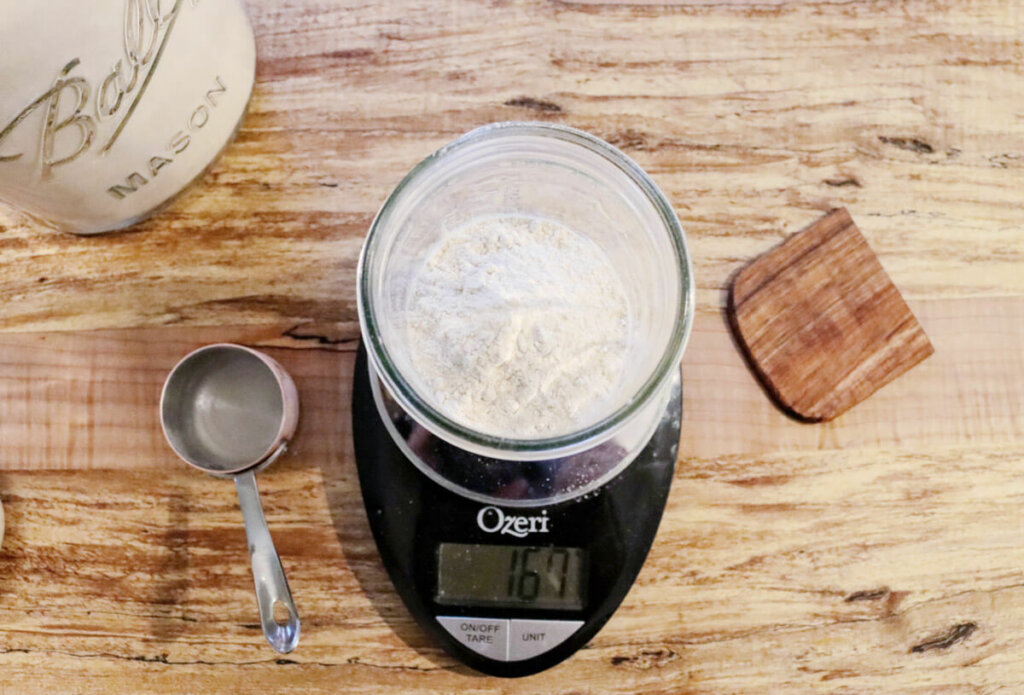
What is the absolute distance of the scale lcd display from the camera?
2.45 ft

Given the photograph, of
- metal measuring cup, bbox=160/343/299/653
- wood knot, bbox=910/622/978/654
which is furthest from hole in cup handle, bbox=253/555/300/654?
wood knot, bbox=910/622/978/654

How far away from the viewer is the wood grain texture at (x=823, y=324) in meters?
0.79

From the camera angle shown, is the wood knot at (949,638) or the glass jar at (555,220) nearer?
the glass jar at (555,220)

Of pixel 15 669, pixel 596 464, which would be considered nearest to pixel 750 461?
pixel 596 464

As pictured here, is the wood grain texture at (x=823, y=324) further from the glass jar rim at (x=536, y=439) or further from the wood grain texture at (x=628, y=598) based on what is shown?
the glass jar rim at (x=536, y=439)

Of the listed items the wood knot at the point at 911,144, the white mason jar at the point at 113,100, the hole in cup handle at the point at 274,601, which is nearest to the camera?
the white mason jar at the point at 113,100

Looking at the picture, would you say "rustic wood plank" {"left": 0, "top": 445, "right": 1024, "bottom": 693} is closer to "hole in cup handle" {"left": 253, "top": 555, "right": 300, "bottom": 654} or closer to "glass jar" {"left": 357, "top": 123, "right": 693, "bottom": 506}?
"hole in cup handle" {"left": 253, "top": 555, "right": 300, "bottom": 654}

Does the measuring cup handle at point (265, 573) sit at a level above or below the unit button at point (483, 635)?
above

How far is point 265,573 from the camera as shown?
2.44 feet

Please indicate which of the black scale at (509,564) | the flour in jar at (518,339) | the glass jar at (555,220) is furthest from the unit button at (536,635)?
the flour in jar at (518,339)

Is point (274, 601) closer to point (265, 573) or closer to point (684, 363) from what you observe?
point (265, 573)

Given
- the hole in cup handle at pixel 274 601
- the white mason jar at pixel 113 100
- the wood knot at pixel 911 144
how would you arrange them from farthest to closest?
the wood knot at pixel 911 144 < the hole in cup handle at pixel 274 601 < the white mason jar at pixel 113 100

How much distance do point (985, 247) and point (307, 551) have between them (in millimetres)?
808

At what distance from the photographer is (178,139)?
27.7 inches
